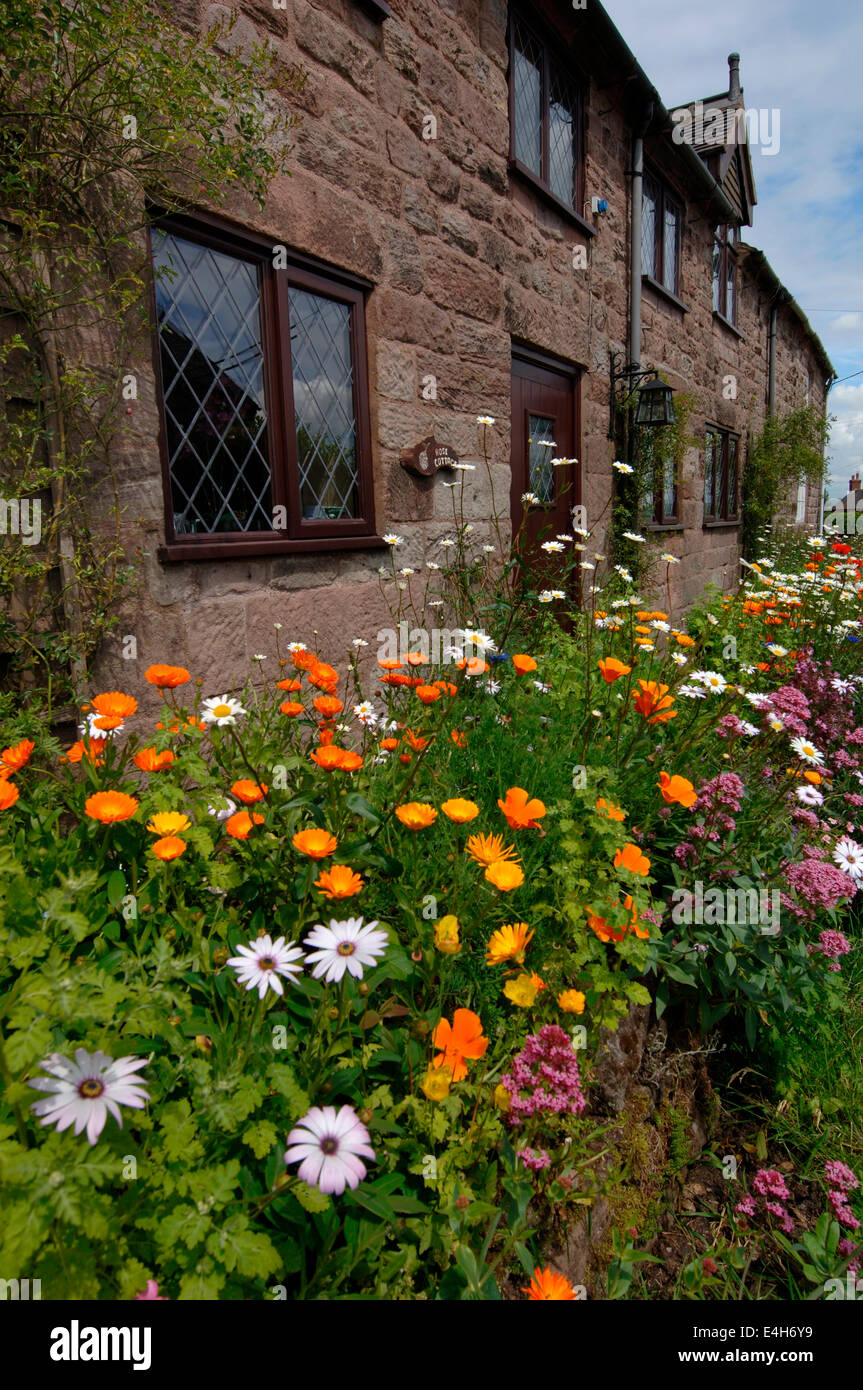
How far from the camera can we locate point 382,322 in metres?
3.79

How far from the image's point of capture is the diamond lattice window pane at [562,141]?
5.69 m

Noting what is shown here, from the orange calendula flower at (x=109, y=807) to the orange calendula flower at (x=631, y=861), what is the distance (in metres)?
1.01

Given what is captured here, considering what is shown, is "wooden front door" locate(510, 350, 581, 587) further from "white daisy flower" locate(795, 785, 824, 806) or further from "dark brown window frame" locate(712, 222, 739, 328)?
"dark brown window frame" locate(712, 222, 739, 328)

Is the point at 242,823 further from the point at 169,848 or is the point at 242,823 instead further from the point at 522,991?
the point at 522,991

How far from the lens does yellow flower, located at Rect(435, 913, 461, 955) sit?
1254 millimetres

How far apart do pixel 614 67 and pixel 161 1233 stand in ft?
26.6

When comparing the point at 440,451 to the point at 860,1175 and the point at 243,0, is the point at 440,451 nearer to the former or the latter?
the point at 243,0

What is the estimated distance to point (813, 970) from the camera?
1978 millimetres

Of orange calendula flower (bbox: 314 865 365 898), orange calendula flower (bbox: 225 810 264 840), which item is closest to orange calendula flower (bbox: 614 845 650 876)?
orange calendula flower (bbox: 314 865 365 898)

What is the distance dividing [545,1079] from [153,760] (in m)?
0.96

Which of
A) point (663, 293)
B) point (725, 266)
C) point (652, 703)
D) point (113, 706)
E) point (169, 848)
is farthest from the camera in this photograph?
point (725, 266)

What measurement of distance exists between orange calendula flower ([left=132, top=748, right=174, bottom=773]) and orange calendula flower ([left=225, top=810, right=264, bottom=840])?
0.69 feet

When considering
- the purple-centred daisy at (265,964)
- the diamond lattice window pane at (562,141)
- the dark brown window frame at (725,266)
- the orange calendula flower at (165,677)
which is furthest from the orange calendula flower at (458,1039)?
the dark brown window frame at (725,266)

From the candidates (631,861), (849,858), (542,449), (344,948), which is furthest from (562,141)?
(344,948)
